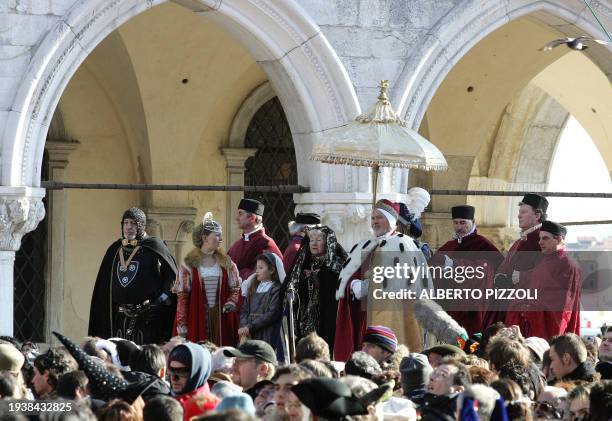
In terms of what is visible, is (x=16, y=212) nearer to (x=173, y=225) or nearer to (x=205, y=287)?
(x=205, y=287)

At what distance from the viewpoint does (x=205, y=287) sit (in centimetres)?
1259

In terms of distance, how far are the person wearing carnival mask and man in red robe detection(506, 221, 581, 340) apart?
2.19 metres

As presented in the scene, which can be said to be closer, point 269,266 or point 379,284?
point 379,284

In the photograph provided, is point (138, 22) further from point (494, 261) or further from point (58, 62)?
point (494, 261)

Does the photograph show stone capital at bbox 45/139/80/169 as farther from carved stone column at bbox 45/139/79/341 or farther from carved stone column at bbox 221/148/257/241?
carved stone column at bbox 221/148/257/241

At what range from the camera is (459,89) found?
18.4 meters

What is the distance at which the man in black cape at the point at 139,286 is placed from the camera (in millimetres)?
13062

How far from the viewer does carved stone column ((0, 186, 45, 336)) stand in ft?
42.6

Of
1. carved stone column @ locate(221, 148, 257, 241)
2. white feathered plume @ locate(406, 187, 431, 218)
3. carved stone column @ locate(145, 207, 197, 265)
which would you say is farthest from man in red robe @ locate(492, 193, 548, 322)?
carved stone column @ locate(221, 148, 257, 241)

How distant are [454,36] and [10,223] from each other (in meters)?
4.15

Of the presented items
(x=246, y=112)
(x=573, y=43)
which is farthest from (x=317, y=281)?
(x=246, y=112)

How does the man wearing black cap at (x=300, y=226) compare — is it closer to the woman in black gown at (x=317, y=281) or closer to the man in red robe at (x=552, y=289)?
the woman in black gown at (x=317, y=281)

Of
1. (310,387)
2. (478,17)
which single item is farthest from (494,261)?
(310,387)

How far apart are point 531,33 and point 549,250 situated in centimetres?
577
